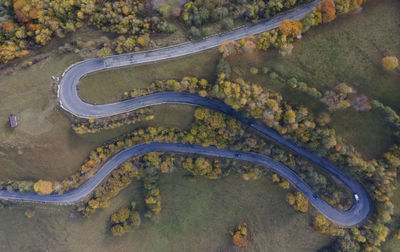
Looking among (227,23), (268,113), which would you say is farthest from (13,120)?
(268,113)

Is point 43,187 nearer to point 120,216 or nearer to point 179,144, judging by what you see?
point 120,216

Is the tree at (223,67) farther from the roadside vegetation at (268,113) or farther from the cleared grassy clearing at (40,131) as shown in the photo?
the cleared grassy clearing at (40,131)

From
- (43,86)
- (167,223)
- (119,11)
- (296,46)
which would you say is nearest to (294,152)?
(296,46)

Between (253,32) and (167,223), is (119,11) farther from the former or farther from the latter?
(167,223)

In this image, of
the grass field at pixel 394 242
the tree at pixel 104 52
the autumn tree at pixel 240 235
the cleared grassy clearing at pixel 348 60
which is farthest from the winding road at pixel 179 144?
the autumn tree at pixel 240 235

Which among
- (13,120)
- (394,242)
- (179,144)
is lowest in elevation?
(394,242)

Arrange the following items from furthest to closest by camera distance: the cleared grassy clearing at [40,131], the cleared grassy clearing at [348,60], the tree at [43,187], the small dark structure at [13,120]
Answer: the tree at [43,187] → the cleared grassy clearing at [40,131] → the small dark structure at [13,120] → the cleared grassy clearing at [348,60]

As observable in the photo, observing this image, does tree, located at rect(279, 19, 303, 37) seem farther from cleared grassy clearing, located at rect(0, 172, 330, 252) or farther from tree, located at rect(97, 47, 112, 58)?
tree, located at rect(97, 47, 112, 58)
